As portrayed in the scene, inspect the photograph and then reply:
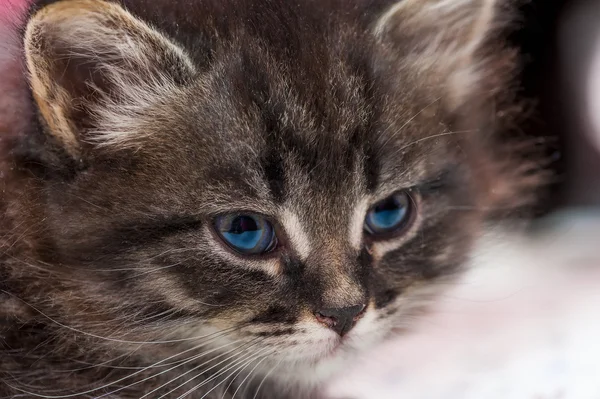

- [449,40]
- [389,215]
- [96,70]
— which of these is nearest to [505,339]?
[389,215]

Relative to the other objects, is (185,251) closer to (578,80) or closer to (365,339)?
(365,339)

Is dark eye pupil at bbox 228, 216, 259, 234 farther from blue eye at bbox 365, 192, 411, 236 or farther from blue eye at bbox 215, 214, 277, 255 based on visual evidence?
blue eye at bbox 365, 192, 411, 236

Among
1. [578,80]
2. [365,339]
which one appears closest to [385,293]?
[365,339]

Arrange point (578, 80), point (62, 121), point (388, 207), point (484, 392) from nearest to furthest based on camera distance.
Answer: point (62, 121)
point (388, 207)
point (484, 392)
point (578, 80)

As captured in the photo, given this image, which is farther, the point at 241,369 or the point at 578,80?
the point at 578,80

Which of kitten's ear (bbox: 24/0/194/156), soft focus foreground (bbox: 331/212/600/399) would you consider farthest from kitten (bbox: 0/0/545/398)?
soft focus foreground (bbox: 331/212/600/399)

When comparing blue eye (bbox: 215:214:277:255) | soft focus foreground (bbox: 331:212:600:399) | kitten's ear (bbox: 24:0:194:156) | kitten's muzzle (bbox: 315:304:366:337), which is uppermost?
kitten's ear (bbox: 24:0:194:156)

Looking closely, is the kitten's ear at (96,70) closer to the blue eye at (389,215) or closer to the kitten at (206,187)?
the kitten at (206,187)

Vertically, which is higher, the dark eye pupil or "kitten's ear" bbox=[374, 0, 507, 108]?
"kitten's ear" bbox=[374, 0, 507, 108]
